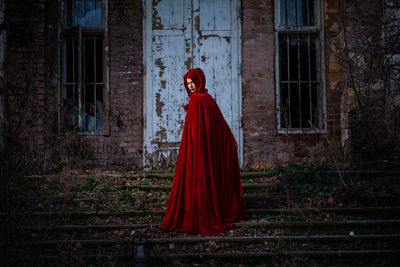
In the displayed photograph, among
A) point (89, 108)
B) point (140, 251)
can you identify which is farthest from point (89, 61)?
point (140, 251)

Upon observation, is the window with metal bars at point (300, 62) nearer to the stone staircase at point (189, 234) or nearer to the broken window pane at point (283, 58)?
the broken window pane at point (283, 58)

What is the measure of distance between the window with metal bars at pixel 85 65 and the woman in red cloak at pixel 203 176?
11.7ft

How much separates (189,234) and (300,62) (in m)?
5.15

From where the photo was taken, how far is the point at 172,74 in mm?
7211

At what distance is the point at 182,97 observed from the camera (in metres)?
7.20

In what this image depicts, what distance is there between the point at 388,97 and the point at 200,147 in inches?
148

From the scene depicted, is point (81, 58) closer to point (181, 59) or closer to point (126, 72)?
point (126, 72)

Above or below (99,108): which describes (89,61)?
above

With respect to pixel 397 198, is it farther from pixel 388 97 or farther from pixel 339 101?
pixel 339 101

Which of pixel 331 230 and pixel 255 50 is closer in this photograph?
pixel 331 230

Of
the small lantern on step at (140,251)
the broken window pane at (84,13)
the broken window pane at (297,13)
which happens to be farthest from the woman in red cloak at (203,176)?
the broken window pane at (297,13)

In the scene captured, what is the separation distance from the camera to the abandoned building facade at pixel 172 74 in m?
7.12

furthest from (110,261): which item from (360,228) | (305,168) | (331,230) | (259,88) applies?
(259,88)

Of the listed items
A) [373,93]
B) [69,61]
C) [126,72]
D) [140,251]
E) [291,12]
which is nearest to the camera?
[140,251]
